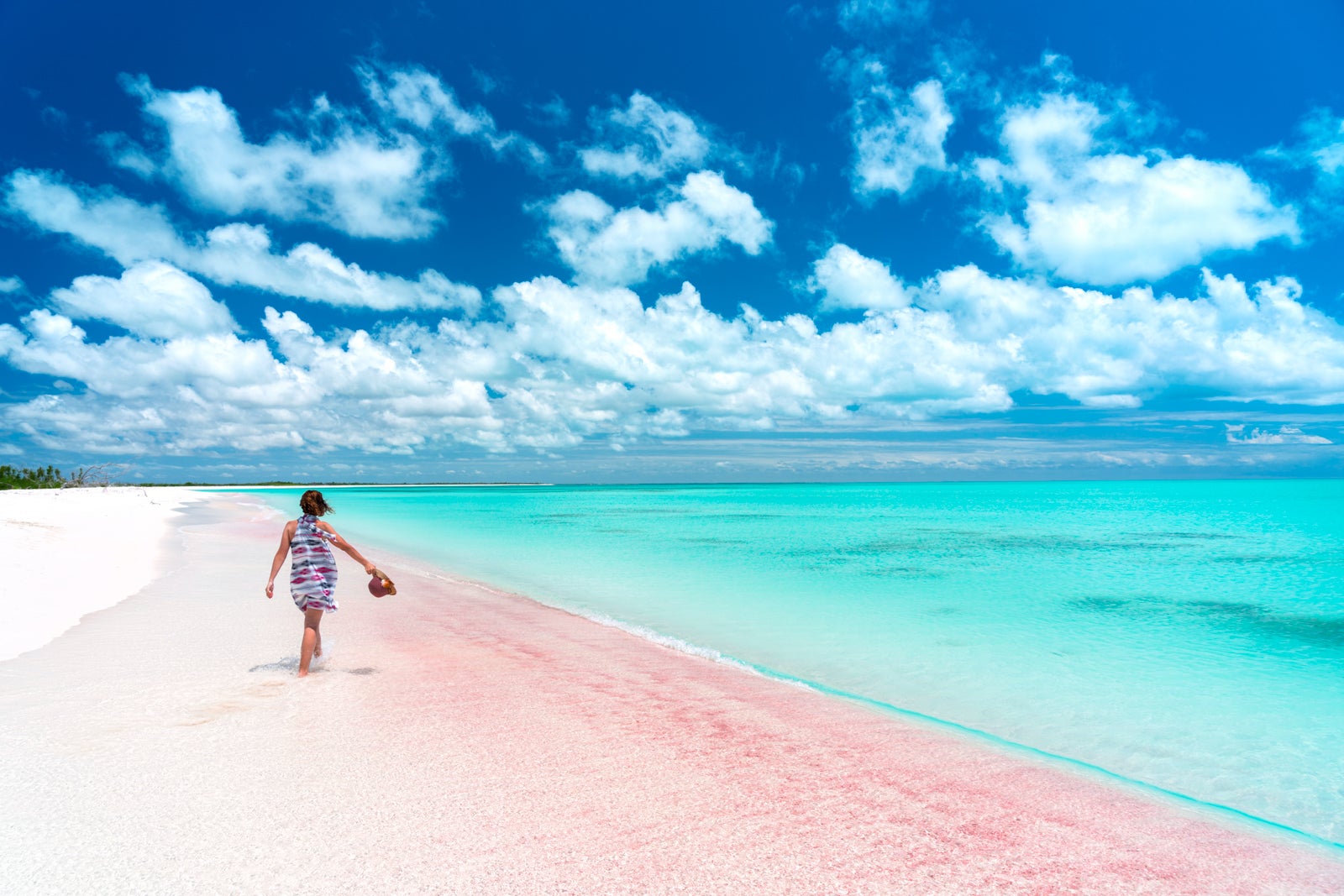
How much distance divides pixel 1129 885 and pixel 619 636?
8.34 metres

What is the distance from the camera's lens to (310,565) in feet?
25.9

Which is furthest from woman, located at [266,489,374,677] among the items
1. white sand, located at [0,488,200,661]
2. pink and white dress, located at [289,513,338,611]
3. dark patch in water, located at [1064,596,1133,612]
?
dark patch in water, located at [1064,596,1133,612]

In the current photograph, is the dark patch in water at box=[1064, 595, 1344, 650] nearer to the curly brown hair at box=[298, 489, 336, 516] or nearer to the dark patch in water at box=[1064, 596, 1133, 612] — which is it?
the dark patch in water at box=[1064, 596, 1133, 612]

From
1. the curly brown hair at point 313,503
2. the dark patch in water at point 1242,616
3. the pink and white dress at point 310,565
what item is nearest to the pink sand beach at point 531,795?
the pink and white dress at point 310,565

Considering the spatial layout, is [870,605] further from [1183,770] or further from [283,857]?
[283,857]

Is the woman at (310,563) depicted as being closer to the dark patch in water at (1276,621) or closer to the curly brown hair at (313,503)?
the curly brown hair at (313,503)

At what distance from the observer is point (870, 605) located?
1545cm

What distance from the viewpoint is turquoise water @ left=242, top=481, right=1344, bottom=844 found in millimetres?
7117

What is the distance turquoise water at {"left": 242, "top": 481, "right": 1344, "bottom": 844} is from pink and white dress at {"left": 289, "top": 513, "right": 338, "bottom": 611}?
5.93 metres

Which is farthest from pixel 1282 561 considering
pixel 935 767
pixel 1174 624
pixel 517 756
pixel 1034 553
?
pixel 517 756

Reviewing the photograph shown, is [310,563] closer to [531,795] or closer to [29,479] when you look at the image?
[531,795]

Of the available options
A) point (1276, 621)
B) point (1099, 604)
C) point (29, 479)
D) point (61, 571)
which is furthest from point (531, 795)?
point (29, 479)

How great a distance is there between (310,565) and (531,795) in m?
4.46

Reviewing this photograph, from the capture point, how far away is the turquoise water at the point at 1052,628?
23.4ft
